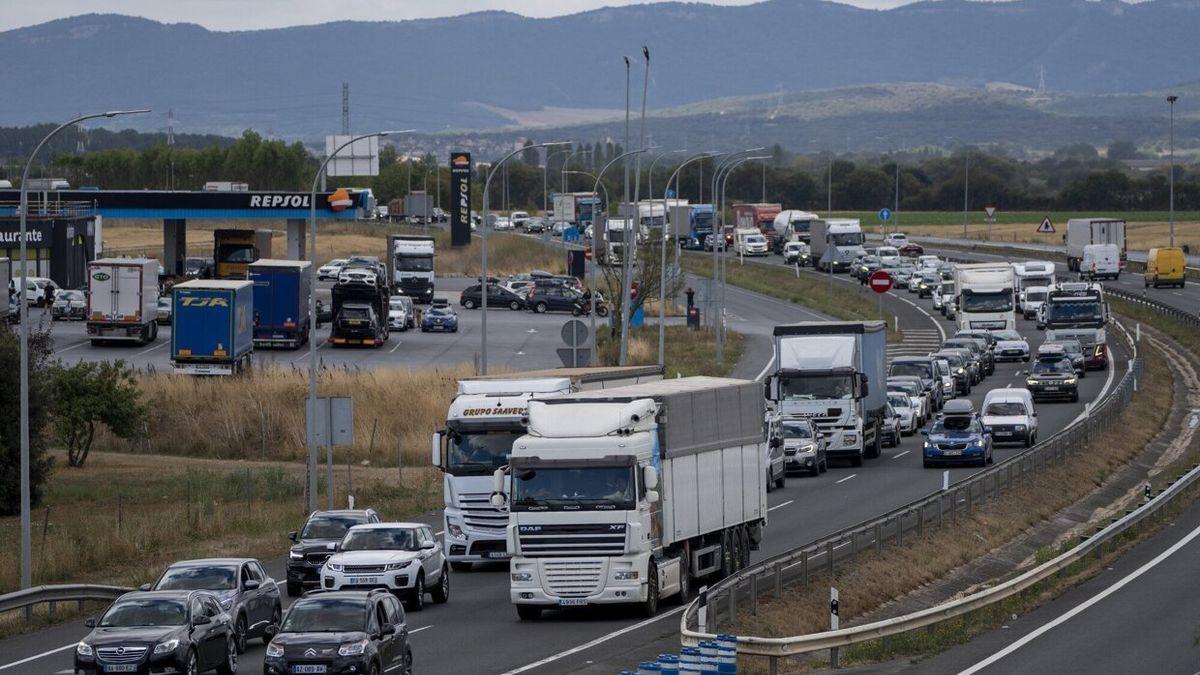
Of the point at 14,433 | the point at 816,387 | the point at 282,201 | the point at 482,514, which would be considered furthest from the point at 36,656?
the point at 282,201

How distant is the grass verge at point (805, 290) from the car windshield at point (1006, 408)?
32497 millimetres

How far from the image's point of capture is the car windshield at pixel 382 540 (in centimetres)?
2806

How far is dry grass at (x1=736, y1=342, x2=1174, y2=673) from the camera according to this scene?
25.5m

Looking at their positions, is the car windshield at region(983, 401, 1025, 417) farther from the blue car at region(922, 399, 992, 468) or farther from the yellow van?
the yellow van

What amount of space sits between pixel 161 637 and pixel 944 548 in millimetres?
17496

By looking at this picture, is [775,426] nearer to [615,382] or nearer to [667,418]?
[615,382]

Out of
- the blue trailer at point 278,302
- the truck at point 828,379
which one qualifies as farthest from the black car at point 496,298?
the truck at point 828,379

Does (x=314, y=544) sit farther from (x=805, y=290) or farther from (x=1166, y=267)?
(x=1166, y=267)

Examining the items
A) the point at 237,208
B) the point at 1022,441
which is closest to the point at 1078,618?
the point at 1022,441

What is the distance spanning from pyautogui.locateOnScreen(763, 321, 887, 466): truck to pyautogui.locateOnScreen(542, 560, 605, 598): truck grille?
2274 centimetres

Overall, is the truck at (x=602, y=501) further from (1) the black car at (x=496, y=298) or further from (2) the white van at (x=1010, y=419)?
(1) the black car at (x=496, y=298)

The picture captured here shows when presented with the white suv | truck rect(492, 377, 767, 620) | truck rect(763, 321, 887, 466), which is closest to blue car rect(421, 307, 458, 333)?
truck rect(763, 321, 887, 466)

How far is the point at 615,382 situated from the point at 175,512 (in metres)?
12.6

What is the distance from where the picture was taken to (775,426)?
44.4 m
